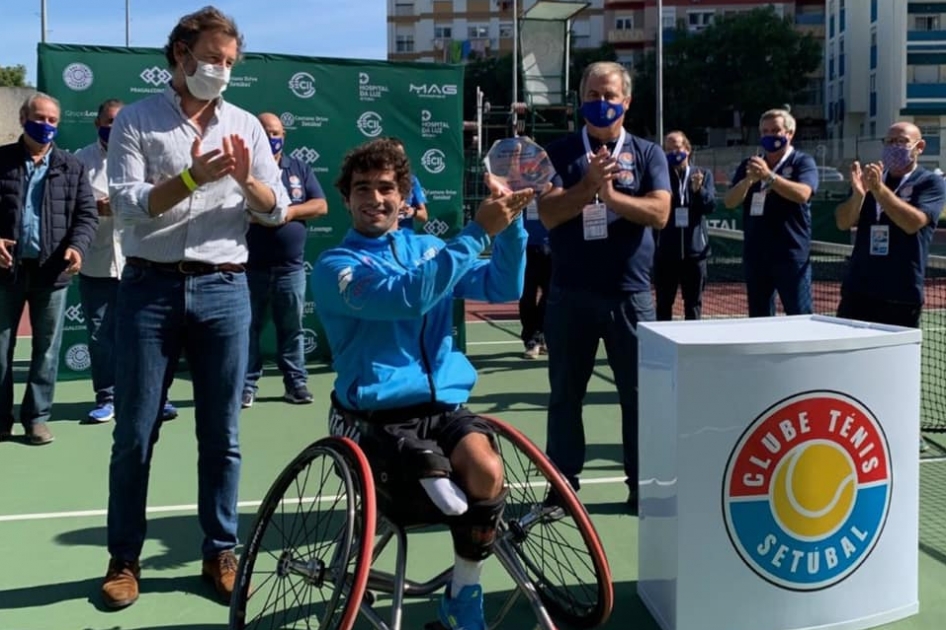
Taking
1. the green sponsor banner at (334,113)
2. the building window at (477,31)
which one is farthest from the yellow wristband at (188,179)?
the building window at (477,31)

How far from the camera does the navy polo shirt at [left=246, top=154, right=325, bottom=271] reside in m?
7.38

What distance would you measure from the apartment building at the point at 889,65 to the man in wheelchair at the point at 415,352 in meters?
62.3

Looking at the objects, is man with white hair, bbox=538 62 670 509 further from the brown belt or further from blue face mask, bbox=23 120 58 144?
blue face mask, bbox=23 120 58 144

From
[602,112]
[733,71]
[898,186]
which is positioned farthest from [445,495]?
[733,71]

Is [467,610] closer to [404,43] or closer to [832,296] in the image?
[832,296]

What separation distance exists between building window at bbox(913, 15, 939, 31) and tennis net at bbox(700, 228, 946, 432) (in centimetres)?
5419

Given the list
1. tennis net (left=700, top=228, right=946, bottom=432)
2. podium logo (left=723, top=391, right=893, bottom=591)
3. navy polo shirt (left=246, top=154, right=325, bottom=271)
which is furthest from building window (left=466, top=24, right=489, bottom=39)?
podium logo (left=723, top=391, right=893, bottom=591)

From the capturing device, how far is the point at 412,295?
3.08m

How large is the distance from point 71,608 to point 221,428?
2.72 ft

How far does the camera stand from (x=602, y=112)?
467 centimetres

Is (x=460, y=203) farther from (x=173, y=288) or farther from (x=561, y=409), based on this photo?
(x=173, y=288)

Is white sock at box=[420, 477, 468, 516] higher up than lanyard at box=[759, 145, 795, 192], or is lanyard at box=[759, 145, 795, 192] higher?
lanyard at box=[759, 145, 795, 192]

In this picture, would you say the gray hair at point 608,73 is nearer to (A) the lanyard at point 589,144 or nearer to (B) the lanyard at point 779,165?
(A) the lanyard at point 589,144

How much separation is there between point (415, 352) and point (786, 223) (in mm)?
4140
